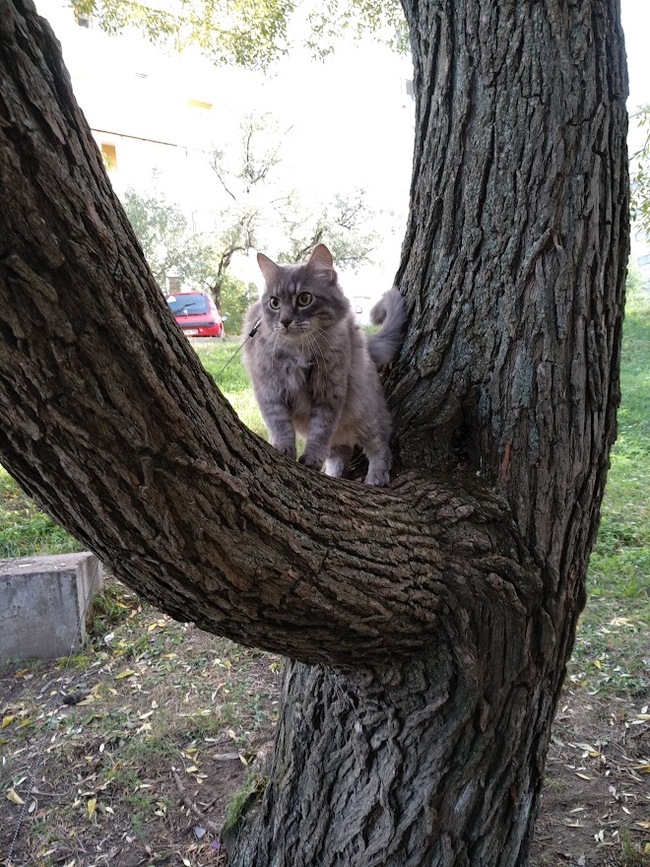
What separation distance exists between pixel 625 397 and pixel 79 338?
821 centimetres

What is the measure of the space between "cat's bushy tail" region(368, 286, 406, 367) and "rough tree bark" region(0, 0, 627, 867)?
0.06 metres

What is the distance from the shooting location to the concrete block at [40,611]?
12.1 feet

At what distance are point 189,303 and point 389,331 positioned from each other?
6064mm

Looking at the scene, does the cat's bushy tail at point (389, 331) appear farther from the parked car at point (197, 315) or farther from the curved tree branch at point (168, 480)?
the parked car at point (197, 315)

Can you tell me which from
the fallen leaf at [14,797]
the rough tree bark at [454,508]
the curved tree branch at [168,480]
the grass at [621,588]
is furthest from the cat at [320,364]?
the grass at [621,588]

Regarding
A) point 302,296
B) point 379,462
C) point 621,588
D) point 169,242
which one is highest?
point 169,242

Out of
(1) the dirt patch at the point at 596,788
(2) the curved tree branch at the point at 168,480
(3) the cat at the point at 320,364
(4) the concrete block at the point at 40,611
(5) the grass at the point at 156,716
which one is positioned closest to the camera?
(2) the curved tree branch at the point at 168,480

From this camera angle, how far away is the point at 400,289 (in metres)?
2.41

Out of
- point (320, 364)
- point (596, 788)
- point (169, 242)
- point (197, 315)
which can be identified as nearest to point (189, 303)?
point (197, 315)

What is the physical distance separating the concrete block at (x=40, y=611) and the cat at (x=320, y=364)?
202 cm

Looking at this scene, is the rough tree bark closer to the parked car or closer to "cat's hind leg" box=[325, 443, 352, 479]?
"cat's hind leg" box=[325, 443, 352, 479]

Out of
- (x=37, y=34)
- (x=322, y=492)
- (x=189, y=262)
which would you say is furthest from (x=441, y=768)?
(x=189, y=262)

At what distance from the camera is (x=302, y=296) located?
8.43 ft

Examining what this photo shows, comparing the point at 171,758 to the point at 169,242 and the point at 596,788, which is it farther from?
the point at 169,242
